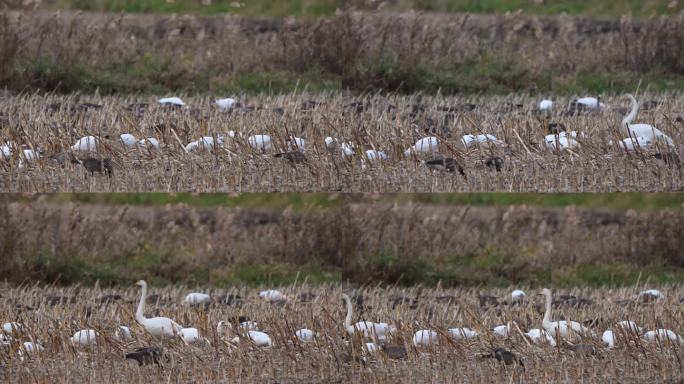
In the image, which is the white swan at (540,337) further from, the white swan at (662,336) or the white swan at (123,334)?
the white swan at (123,334)

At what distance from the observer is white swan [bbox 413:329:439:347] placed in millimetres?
10398

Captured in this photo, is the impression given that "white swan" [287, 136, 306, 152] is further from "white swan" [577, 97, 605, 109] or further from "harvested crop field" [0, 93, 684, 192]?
"white swan" [577, 97, 605, 109]

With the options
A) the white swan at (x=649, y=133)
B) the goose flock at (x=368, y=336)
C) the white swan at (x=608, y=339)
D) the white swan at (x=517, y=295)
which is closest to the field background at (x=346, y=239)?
the white swan at (x=517, y=295)

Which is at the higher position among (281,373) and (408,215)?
(281,373)

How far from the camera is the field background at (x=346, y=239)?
48.2ft

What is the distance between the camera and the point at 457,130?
477 inches

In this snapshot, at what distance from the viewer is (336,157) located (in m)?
11.0

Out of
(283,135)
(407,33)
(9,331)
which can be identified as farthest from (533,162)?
(407,33)

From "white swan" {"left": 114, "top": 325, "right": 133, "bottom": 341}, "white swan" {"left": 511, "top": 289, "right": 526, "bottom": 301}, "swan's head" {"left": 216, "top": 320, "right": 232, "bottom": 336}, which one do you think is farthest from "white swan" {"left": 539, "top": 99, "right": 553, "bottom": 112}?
"white swan" {"left": 114, "top": 325, "right": 133, "bottom": 341}

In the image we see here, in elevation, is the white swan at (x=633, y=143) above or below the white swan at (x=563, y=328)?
above

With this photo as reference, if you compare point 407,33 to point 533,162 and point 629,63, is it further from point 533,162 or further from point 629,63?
point 533,162

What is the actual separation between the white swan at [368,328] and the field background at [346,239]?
2571mm

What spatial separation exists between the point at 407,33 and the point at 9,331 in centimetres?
704

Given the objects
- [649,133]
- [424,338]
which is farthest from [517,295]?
[424,338]
